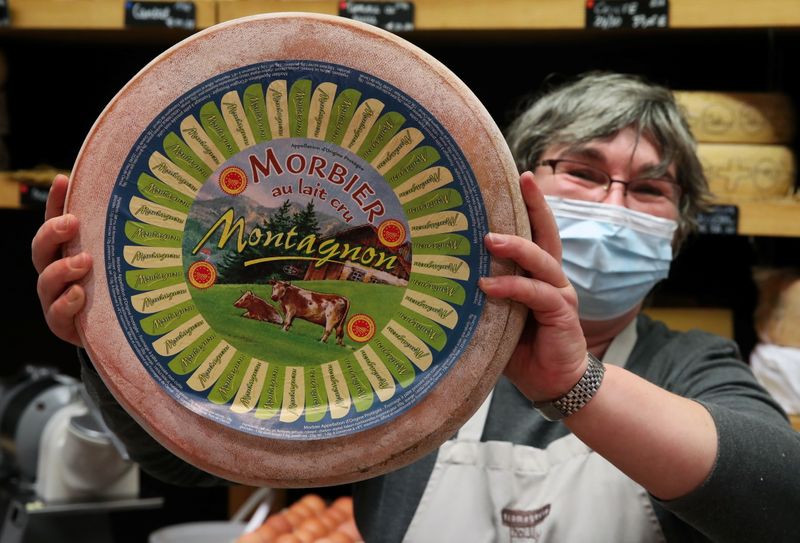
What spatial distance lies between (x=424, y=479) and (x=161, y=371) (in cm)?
64

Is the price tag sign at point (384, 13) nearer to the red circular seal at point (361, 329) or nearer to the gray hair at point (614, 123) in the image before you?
the gray hair at point (614, 123)

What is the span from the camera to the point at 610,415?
3.67 feet

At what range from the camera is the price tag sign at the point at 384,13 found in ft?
6.79

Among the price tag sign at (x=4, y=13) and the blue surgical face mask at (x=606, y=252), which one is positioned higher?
the price tag sign at (x=4, y=13)

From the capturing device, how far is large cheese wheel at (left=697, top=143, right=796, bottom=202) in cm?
204

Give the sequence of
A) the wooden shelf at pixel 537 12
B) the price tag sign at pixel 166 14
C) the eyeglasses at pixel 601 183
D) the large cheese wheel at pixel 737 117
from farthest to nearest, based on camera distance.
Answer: the price tag sign at pixel 166 14, the large cheese wheel at pixel 737 117, the wooden shelf at pixel 537 12, the eyeglasses at pixel 601 183

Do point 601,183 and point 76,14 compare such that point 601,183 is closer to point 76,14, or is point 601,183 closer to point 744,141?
point 744,141

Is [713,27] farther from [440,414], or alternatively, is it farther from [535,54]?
[440,414]

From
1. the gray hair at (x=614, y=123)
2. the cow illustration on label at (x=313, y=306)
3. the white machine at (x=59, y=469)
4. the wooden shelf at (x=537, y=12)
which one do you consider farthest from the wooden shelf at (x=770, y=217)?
the white machine at (x=59, y=469)

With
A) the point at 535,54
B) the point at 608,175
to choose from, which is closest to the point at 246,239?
the point at 608,175

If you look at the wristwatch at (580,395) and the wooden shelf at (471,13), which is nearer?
the wristwatch at (580,395)

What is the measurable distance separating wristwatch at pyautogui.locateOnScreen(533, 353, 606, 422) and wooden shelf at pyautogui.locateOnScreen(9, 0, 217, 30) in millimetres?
1425

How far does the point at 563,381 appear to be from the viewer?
3.57 feet

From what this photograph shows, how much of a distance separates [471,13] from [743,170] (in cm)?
71
